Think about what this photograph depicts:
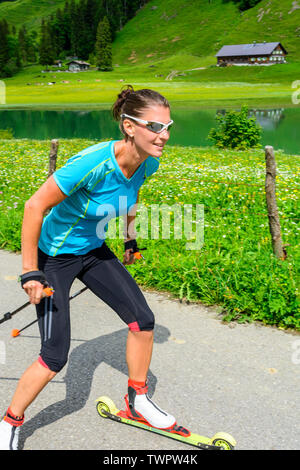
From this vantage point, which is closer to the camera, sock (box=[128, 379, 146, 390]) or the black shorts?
the black shorts

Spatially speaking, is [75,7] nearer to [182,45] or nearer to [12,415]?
[182,45]

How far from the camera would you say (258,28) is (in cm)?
15200

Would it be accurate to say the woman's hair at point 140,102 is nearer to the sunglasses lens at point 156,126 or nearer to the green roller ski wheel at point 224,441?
the sunglasses lens at point 156,126

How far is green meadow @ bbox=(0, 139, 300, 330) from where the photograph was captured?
495cm

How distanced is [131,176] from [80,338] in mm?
2232

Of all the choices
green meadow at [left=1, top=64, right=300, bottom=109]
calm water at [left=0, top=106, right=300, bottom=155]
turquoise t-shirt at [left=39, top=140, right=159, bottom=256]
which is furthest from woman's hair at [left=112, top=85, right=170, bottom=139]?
green meadow at [left=1, top=64, right=300, bottom=109]

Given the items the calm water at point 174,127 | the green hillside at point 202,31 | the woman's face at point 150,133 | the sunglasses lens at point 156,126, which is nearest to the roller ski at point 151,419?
the woman's face at point 150,133

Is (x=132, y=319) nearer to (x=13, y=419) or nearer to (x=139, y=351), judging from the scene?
(x=139, y=351)

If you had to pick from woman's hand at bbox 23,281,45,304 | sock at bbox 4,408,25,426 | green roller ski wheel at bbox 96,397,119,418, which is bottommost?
green roller ski wheel at bbox 96,397,119,418

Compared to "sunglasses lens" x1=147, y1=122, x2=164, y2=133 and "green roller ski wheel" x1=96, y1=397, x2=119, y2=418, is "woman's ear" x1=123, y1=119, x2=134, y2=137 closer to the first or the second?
"sunglasses lens" x1=147, y1=122, x2=164, y2=133

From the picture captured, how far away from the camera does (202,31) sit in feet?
570

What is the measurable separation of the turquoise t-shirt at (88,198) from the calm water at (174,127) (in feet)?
79.2

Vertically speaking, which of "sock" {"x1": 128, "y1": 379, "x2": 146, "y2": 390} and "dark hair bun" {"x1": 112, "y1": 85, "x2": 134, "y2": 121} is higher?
"dark hair bun" {"x1": 112, "y1": 85, "x2": 134, "y2": 121}

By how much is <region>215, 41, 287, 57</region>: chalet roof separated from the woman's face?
13006 cm
